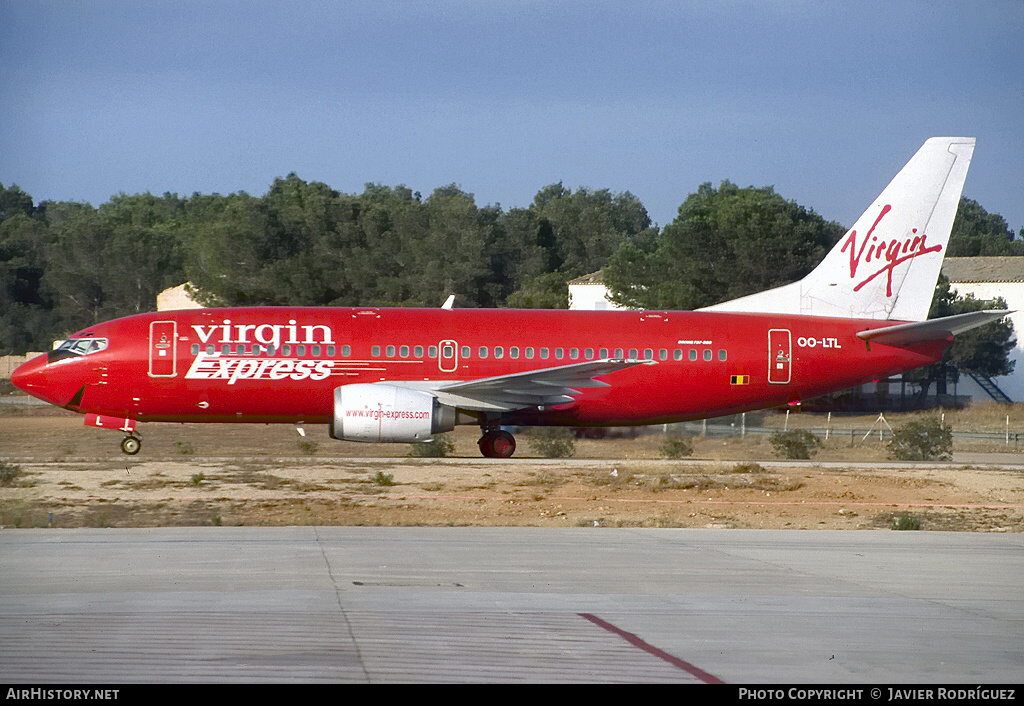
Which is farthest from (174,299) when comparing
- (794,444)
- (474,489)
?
(474,489)

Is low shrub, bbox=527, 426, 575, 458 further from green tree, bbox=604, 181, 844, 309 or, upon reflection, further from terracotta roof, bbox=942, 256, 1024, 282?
terracotta roof, bbox=942, 256, 1024, 282

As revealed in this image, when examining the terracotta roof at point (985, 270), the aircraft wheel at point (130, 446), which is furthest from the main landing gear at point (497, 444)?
the terracotta roof at point (985, 270)

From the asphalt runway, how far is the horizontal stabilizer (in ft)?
44.2

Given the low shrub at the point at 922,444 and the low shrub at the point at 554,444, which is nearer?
the low shrub at the point at 554,444

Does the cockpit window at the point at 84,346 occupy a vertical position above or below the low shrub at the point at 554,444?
above

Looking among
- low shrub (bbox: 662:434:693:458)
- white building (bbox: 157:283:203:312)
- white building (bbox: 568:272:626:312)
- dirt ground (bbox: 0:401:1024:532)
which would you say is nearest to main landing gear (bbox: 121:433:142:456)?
dirt ground (bbox: 0:401:1024:532)

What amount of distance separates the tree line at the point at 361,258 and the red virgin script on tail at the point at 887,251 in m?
25.8

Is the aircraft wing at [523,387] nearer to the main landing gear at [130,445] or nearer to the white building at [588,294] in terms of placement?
the main landing gear at [130,445]

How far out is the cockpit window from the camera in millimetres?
27625

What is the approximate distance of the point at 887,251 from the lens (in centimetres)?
3038

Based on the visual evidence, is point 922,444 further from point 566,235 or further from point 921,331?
point 566,235

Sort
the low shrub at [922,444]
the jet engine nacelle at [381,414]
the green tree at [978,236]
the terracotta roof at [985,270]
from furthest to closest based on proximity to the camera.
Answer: the green tree at [978,236] → the terracotta roof at [985,270] → the low shrub at [922,444] → the jet engine nacelle at [381,414]

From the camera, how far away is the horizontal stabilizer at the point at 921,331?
28.2 m

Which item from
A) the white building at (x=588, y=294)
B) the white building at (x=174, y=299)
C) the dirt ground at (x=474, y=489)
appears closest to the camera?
the dirt ground at (x=474, y=489)
